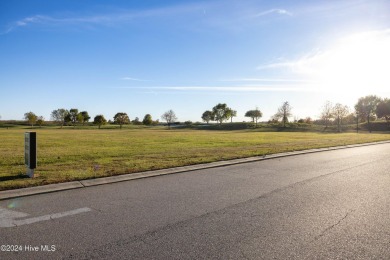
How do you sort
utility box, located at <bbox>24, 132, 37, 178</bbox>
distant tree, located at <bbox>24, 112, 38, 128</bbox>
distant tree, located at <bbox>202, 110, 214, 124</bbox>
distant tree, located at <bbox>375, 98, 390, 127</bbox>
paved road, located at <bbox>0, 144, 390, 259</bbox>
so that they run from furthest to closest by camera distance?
distant tree, located at <bbox>202, 110, 214, 124</bbox> → distant tree, located at <bbox>24, 112, 38, 128</bbox> → distant tree, located at <bbox>375, 98, 390, 127</bbox> → utility box, located at <bbox>24, 132, 37, 178</bbox> → paved road, located at <bbox>0, 144, 390, 259</bbox>

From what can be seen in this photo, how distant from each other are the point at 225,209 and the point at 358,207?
2.64 metres

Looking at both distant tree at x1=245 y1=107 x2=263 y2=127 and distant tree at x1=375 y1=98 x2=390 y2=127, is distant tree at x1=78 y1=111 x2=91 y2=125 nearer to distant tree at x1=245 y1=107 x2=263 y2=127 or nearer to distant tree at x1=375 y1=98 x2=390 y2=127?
distant tree at x1=245 y1=107 x2=263 y2=127

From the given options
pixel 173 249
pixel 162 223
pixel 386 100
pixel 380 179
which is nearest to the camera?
pixel 173 249

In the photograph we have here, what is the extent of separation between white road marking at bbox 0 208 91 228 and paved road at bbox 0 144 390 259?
16 millimetres

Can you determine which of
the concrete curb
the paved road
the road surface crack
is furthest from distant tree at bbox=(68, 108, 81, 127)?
the road surface crack

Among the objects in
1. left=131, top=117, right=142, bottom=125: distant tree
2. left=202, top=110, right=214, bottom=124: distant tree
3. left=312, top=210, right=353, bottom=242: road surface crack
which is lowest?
left=312, top=210, right=353, bottom=242: road surface crack

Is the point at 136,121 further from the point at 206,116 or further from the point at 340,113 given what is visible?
the point at 340,113

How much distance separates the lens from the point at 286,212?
5.30 m

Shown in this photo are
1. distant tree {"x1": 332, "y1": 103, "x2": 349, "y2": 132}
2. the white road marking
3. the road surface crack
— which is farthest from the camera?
distant tree {"x1": 332, "y1": 103, "x2": 349, "y2": 132}

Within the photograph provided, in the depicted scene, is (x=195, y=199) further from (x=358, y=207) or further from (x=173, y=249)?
(x=358, y=207)

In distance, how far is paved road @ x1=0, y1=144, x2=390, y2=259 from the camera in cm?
372

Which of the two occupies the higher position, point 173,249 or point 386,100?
point 386,100

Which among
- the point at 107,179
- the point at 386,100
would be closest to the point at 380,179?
the point at 107,179

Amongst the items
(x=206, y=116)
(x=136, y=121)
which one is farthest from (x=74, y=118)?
(x=206, y=116)
